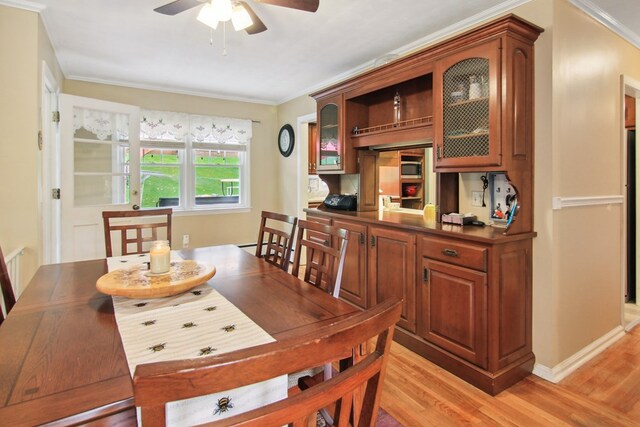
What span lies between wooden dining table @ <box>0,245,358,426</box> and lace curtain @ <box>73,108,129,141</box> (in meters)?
A: 2.18

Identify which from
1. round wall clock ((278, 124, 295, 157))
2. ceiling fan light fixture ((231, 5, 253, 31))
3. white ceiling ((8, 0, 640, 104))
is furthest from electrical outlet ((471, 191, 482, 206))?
round wall clock ((278, 124, 295, 157))

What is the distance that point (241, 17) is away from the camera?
6.83 feet

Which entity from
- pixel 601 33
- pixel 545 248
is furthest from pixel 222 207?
pixel 601 33

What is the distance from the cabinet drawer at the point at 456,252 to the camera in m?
2.10

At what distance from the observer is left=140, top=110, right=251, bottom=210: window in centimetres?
466

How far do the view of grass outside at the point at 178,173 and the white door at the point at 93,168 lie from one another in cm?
84

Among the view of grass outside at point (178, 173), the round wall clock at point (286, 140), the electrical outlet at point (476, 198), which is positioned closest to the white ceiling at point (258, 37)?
the round wall clock at point (286, 140)

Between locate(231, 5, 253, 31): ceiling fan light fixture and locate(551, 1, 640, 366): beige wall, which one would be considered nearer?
locate(231, 5, 253, 31): ceiling fan light fixture

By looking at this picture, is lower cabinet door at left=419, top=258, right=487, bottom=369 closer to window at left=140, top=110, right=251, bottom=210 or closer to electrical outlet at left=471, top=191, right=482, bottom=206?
electrical outlet at left=471, top=191, right=482, bottom=206

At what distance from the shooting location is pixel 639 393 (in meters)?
2.12

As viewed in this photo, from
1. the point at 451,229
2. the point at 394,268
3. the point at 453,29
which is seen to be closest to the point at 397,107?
the point at 453,29

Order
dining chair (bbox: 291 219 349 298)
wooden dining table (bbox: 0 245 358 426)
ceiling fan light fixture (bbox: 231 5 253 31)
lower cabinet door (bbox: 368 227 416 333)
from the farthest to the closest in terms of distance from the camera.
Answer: lower cabinet door (bbox: 368 227 416 333), ceiling fan light fixture (bbox: 231 5 253 31), dining chair (bbox: 291 219 349 298), wooden dining table (bbox: 0 245 358 426)

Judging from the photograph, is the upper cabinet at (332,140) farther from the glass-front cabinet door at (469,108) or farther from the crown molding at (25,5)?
the crown molding at (25,5)

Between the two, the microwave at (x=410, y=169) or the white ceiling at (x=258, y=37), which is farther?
the microwave at (x=410, y=169)
